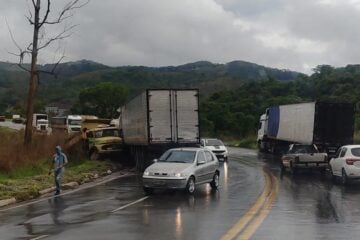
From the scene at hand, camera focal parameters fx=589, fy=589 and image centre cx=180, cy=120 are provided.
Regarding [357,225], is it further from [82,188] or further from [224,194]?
[82,188]

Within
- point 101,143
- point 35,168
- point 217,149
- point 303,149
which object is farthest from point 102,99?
point 303,149

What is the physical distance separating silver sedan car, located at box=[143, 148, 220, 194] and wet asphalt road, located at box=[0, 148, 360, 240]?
40cm

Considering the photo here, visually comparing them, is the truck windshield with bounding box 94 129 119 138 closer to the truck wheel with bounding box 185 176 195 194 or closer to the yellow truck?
the yellow truck

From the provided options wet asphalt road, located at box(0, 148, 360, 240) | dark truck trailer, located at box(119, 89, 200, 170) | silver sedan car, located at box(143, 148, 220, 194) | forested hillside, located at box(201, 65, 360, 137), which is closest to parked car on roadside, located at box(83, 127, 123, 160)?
dark truck trailer, located at box(119, 89, 200, 170)

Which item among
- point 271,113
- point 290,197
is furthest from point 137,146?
point 271,113

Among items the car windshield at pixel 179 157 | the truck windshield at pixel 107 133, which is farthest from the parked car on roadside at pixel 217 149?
the car windshield at pixel 179 157

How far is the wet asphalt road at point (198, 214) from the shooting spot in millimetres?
11289

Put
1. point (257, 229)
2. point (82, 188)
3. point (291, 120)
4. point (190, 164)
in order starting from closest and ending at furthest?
point (257, 229) < point (190, 164) < point (82, 188) < point (291, 120)

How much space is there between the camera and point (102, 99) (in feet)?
331

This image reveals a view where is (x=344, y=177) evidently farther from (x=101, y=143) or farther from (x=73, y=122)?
(x=73, y=122)

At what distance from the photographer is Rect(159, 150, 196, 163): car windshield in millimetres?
19670

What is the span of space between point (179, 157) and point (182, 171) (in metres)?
1.50

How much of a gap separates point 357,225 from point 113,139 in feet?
82.0

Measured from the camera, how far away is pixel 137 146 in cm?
3178
